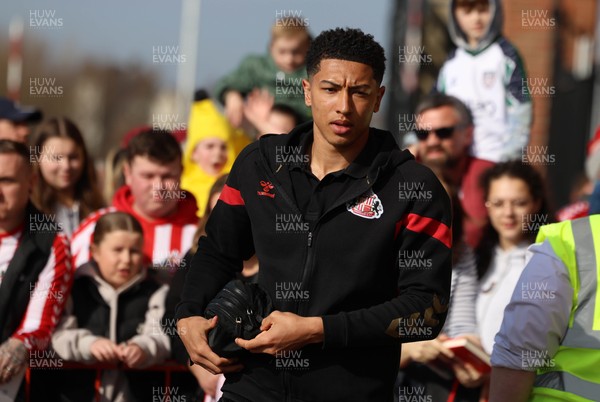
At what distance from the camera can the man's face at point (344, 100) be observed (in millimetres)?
4359

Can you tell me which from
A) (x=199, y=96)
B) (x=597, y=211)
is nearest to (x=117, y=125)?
(x=199, y=96)

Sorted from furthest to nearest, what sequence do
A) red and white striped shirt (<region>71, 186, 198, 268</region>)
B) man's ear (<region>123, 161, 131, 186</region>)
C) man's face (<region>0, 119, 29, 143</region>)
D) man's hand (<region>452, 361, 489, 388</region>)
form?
man's face (<region>0, 119, 29, 143</region>)
man's ear (<region>123, 161, 131, 186</region>)
red and white striped shirt (<region>71, 186, 198, 268</region>)
man's hand (<region>452, 361, 489, 388</region>)

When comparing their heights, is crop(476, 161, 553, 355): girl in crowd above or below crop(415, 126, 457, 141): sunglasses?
below

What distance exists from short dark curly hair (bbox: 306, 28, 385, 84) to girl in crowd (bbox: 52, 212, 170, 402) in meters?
2.79

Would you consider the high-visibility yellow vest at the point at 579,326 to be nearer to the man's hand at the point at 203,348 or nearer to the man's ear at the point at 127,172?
the man's hand at the point at 203,348

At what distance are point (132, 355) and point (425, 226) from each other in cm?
289

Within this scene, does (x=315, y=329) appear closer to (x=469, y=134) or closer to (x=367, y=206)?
(x=367, y=206)

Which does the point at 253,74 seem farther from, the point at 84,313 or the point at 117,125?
the point at 117,125

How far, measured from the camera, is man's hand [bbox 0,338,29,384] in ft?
21.1

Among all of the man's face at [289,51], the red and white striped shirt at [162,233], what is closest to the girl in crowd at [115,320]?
the red and white striped shirt at [162,233]


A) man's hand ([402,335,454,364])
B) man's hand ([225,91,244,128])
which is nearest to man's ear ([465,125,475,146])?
man's hand ([225,91,244,128])

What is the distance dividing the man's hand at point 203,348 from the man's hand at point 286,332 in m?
0.19

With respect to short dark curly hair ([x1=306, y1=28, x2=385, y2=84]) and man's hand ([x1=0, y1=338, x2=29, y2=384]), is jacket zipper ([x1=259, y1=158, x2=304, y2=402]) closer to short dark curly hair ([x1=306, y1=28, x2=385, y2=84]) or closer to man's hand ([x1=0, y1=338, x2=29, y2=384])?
short dark curly hair ([x1=306, y1=28, x2=385, y2=84])

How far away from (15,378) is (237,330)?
106 inches
